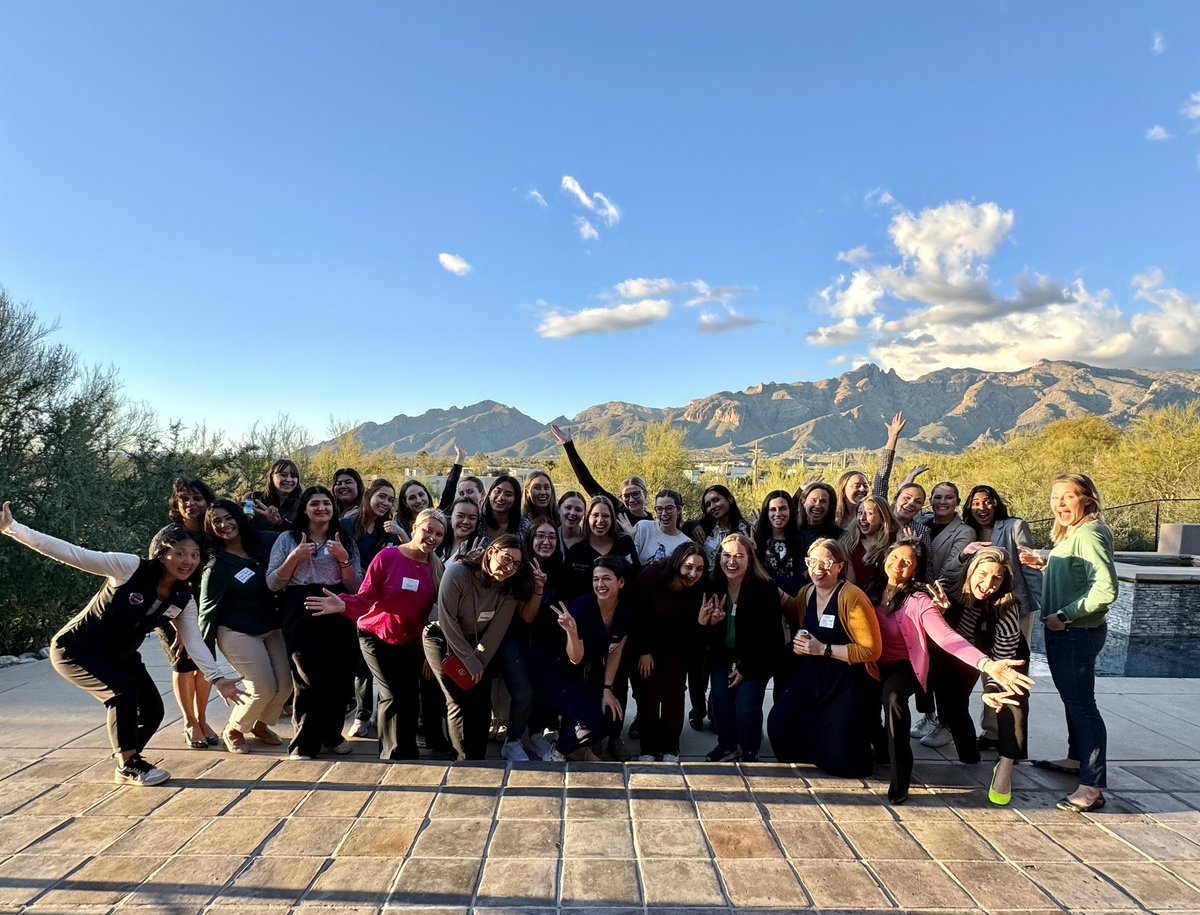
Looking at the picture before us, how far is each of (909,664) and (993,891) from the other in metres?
1.23

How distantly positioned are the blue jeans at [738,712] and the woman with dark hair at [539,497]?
166cm

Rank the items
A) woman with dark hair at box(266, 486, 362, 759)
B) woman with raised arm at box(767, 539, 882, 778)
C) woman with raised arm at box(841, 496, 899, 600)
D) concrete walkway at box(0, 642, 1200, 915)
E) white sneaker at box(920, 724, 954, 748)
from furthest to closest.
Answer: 1. white sneaker at box(920, 724, 954, 748)
2. woman with raised arm at box(841, 496, 899, 600)
3. woman with dark hair at box(266, 486, 362, 759)
4. woman with raised arm at box(767, 539, 882, 778)
5. concrete walkway at box(0, 642, 1200, 915)

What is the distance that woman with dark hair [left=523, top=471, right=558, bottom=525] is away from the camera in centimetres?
522

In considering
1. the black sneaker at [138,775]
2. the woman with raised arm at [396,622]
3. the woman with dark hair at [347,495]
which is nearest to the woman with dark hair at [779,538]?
the woman with raised arm at [396,622]

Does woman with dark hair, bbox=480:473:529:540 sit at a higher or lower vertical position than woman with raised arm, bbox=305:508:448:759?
higher

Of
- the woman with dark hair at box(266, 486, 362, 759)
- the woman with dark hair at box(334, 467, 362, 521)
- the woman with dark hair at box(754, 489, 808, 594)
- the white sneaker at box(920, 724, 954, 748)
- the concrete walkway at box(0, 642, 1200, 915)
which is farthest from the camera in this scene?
the woman with dark hair at box(334, 467, 362, 521)

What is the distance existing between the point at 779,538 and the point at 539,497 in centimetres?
180

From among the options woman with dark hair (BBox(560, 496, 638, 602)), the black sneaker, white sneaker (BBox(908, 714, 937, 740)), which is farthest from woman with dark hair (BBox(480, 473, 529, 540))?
white sneaker (BBox(908, 714, 937, 740))

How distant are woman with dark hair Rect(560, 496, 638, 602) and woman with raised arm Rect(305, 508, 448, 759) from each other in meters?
0.92

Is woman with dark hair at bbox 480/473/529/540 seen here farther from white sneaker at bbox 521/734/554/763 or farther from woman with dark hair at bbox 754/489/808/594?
woman with dark hair at bbox 754/489/808/594

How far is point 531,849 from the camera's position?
3146 millimetres

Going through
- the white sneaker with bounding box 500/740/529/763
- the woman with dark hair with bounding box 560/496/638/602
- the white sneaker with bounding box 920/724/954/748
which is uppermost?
the woman with dark hair with bounding box 560/496/638/602

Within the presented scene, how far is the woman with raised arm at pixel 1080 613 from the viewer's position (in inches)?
145

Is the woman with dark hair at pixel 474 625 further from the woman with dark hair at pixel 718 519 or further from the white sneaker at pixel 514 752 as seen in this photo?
the woman with dark hair at pixel 718 519
